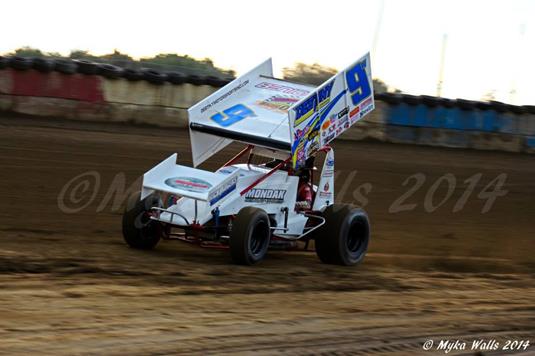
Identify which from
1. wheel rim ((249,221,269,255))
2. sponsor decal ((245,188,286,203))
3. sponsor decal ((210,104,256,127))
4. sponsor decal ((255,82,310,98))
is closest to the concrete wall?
sponsor decal ((255,82,310,98))

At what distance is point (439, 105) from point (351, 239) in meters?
12.3

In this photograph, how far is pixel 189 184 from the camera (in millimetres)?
8258

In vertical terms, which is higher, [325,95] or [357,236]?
[325,95]

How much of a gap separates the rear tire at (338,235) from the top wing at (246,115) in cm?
88

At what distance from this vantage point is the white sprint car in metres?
8.29

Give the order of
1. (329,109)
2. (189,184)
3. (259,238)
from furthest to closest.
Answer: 1. (329,109)
2. (259,238)
3. (189,184)

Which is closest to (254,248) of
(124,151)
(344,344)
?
(344,344)

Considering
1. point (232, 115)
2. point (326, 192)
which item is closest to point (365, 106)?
point (326, 192)

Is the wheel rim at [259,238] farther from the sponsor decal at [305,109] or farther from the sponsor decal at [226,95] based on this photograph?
the sponsor decal at [226,95]

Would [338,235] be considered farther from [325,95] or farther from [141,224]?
[141,224]

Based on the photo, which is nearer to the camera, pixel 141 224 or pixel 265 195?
pixel 141 224

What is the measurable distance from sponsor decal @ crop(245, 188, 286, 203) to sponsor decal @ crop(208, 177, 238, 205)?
0.20 metres

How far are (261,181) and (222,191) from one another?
1.85 feet

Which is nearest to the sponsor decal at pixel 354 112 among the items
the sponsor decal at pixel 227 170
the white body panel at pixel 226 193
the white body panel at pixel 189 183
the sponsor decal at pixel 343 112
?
the sponsor decal at pixel 343 112
